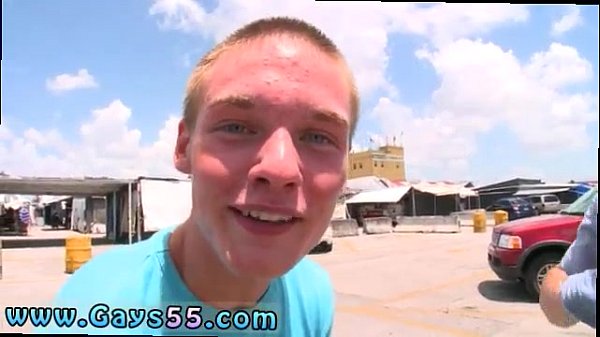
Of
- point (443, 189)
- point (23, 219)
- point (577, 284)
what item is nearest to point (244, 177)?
point (577, 284)

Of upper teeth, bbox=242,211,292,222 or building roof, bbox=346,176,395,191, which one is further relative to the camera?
building roof, bbox=346,176,395,191

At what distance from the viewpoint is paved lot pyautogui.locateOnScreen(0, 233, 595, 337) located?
3645mm

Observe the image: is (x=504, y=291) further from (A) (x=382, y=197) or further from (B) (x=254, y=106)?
(A) (x=382, y=197)

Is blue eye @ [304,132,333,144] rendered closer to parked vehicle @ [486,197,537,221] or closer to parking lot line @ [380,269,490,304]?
parking lot line @ [380,269,490,304]

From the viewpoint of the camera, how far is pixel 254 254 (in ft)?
1.93

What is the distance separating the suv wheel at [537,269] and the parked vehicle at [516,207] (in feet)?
39.5

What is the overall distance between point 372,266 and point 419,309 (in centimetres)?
250

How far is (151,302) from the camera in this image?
68 cm

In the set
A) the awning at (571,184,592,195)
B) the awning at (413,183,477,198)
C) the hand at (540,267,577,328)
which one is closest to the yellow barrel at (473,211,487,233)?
the awning at (413,183,477,198)

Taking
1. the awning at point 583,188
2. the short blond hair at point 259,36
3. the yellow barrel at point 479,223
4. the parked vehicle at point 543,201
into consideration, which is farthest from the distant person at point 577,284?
the parked vehicle at point 543,201

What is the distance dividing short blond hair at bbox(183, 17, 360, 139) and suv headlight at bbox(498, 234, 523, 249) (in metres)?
4.33

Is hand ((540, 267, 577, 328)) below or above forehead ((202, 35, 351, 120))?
below

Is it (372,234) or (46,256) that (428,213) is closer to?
(372,234)

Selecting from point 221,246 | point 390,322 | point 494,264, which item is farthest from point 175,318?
point 494,264
